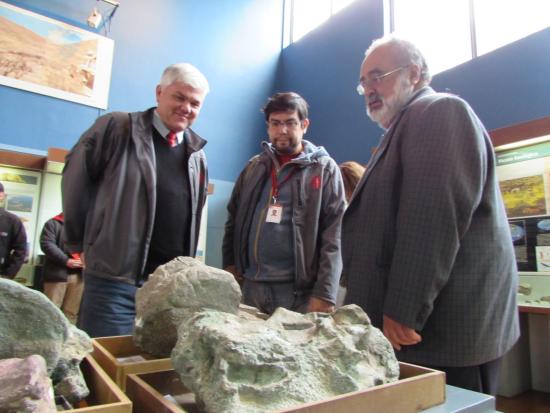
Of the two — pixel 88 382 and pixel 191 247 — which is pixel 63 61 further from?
pixel 88 382

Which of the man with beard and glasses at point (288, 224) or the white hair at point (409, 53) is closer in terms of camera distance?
the white hair at point (409, 53)

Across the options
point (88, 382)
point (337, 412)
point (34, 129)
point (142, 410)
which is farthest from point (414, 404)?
point (34, 129)

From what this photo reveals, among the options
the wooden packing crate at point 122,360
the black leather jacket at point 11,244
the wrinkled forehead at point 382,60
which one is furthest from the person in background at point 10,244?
the wrinkled forehead at point 382,60

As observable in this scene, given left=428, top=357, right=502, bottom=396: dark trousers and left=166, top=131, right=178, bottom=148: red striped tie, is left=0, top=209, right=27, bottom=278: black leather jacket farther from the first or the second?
left=428, top=357, right=502, bottom=396: dark trousers

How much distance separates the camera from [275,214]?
193 centimetres

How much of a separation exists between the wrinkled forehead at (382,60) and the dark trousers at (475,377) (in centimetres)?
105

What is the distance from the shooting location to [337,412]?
24.6 inches

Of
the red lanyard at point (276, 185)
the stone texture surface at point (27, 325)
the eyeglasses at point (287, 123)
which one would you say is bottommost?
the stone texture surface at point (27, 325)

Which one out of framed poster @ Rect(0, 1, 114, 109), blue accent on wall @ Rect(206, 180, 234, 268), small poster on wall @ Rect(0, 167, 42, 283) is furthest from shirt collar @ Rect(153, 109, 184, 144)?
blue accent on wall @ Rect(206, 180, 234, 268)

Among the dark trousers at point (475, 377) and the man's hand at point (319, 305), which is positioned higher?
A: the man's hand at point (319, 305)

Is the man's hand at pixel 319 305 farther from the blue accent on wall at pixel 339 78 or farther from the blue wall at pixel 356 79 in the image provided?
the blue accent on wall at pixel 339 78

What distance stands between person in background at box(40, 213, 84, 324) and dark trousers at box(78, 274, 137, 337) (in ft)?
10.2

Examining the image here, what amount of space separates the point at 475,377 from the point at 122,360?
3.20 feet

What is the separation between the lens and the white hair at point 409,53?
1.56 metres
